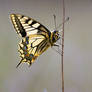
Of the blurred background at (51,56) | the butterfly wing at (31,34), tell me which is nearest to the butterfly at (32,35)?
the butterfly wing at (31,34)

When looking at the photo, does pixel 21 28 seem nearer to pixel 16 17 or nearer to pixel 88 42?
pixel 16 17

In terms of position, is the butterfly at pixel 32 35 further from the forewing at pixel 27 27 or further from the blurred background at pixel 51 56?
the blurred background at pixel 51 56

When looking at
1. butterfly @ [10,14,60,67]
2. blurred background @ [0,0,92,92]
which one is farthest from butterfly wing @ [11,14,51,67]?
blurred background @ [0,0,92,92]

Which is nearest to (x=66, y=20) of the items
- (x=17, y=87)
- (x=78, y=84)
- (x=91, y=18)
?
(x=91, y=18)

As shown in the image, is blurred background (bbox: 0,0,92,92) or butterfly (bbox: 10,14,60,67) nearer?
butterfly (bbox: 10,14,60,67)

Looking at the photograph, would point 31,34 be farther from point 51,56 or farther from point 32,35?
point 51,56

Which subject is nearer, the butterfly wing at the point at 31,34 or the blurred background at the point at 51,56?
the butterfly wing at the point at 31,34

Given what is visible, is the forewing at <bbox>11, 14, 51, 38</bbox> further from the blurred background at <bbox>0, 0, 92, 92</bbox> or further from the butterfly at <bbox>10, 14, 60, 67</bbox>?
the blurred background at <bbox>0, 0, 92, 92</bbox>
